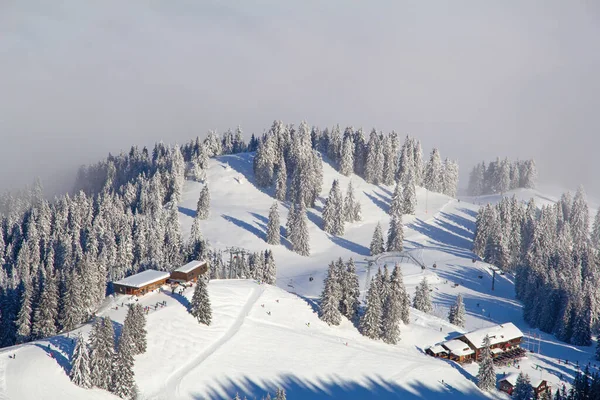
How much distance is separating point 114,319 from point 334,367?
28467 millimetres

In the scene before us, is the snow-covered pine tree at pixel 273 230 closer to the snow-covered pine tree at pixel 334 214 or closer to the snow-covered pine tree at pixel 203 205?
the snow-covered pine tree at pixel 334 214

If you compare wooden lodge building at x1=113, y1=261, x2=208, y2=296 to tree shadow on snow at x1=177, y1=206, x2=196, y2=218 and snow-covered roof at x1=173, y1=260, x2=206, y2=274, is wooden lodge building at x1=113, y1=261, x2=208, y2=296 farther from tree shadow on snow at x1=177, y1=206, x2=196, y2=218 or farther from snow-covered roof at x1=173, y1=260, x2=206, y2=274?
tree shadow on snow at x1=177, y1=206, x2=196, y2=218

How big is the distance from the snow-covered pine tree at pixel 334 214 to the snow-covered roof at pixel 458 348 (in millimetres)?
63474

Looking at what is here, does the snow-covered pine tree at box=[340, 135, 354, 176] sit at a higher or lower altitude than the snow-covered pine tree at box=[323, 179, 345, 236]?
higher

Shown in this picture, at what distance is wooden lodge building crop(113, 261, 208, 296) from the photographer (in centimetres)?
7556

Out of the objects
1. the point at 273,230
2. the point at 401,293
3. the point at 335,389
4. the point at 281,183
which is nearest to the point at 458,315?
the point at 401,293

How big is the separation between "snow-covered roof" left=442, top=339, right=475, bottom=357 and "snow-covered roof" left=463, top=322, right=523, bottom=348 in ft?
4.08

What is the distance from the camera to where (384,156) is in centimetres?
17000

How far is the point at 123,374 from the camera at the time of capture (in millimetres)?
54219

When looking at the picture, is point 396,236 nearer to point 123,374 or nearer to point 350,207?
point 350,207

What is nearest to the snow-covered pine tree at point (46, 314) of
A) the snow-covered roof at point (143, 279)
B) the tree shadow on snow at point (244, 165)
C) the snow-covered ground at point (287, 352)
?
the snow-covered ground at point (287, 352)

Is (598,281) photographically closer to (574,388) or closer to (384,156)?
(574,388)

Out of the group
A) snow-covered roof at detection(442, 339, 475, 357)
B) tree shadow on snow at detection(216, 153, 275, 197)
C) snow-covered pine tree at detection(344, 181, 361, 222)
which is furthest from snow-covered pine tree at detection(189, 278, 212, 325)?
tree shadow on snow at detection(216, 153, 275, 197)

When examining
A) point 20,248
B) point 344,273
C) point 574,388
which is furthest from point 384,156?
point 574,388
